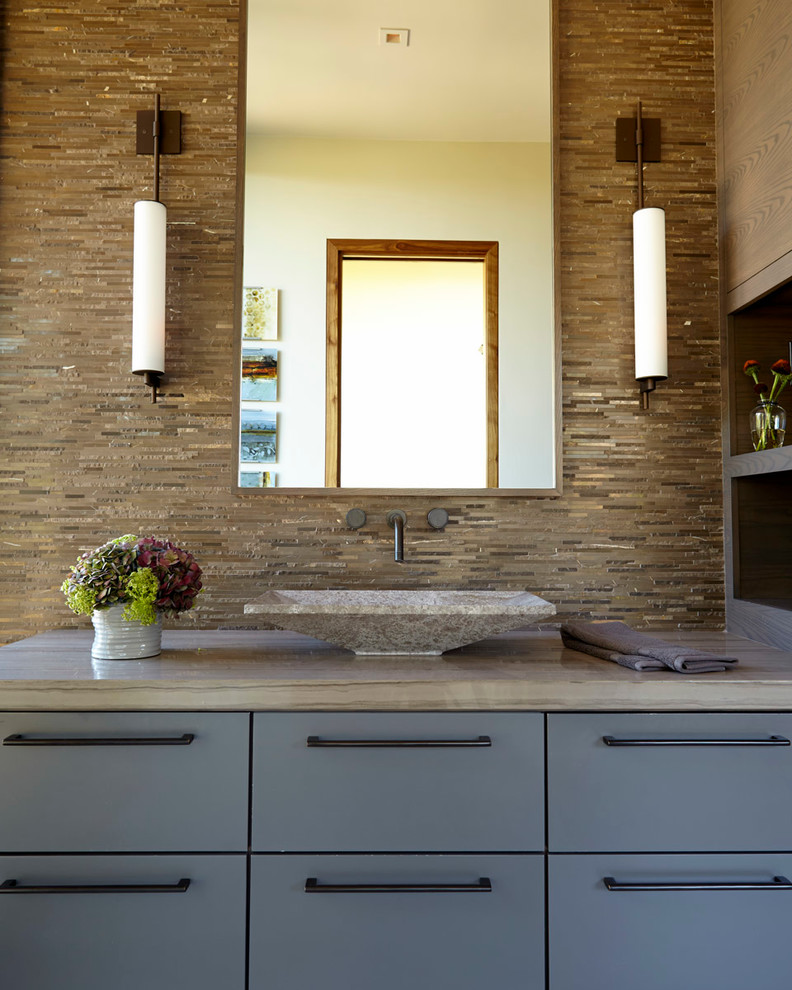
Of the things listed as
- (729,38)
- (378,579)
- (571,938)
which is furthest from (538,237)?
(571,938)

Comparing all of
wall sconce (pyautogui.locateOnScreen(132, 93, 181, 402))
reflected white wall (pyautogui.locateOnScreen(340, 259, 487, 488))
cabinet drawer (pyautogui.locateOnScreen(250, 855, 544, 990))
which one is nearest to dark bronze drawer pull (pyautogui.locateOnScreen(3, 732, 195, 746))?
cabinet drawer (pyautogui.locateOnScreen(250, 855, 544, 990))

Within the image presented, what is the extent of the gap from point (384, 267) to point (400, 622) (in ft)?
3.30

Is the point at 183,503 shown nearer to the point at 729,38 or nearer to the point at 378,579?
the point at 378,579

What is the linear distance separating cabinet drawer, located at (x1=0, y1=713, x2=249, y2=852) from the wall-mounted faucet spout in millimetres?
700

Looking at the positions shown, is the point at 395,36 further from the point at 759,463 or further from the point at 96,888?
the point at 96,888

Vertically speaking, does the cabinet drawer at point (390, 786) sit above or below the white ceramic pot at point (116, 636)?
below

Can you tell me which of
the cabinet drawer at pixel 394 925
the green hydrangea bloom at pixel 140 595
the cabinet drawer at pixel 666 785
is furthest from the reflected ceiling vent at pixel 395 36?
the cabinet drawer at pixel 394 925

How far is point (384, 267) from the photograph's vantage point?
6.58 feet

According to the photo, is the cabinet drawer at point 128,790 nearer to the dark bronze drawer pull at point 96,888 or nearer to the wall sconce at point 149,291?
the dark bronze drawer pull at point 96,888

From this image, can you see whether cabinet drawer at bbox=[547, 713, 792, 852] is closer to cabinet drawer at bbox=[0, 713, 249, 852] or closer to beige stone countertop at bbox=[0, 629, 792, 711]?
beige stone countertop at bbox=[0, 629, 792, 711]

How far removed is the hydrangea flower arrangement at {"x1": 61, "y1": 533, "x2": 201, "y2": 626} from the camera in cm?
151

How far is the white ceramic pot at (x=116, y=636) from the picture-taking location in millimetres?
1540

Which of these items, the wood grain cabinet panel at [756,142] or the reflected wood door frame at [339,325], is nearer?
the wood grain cabinet panel at [756,142]

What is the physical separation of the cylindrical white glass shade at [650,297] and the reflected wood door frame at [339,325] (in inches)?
15.3
